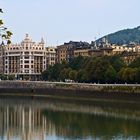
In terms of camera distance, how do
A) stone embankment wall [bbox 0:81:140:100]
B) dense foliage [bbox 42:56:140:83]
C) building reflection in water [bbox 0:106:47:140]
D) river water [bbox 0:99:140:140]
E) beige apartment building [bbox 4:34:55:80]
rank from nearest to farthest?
river water [bbox 0:99:140:140]
building reflection in water [bbox 0:106:47:140]
stone embankment wall [bbox 0:81:140:100]
dense foliage [bbox 42:56:140:83]
beige apartment building [bbox 4:34:55:80]

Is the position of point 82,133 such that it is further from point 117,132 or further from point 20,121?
point 20,121

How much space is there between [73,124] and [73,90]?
3633 centimetres

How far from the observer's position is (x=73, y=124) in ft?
120

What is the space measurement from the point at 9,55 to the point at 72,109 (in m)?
81.2

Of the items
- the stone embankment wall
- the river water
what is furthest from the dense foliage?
the river water

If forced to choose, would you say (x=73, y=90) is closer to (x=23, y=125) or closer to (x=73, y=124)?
(x=23, y=125)

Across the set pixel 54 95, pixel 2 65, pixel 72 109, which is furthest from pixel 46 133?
pixel 2 65

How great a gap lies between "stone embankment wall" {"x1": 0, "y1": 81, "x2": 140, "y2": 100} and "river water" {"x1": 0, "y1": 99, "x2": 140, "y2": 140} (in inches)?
500

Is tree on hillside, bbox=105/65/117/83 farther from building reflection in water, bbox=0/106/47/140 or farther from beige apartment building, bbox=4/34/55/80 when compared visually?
beige apartment building, bbox=4/34/55/80

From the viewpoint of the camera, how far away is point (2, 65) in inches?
5207

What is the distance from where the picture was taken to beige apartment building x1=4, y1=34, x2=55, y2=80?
12631 cm

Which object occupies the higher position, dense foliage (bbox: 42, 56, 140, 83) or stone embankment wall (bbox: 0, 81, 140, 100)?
dense foliage (bbox: 42, 56, 140, 83)

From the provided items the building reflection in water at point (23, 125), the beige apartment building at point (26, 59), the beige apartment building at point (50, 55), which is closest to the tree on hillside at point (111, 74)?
the building reflection in water at point (23, 125)

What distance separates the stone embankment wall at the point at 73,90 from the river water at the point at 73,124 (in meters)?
12.7
